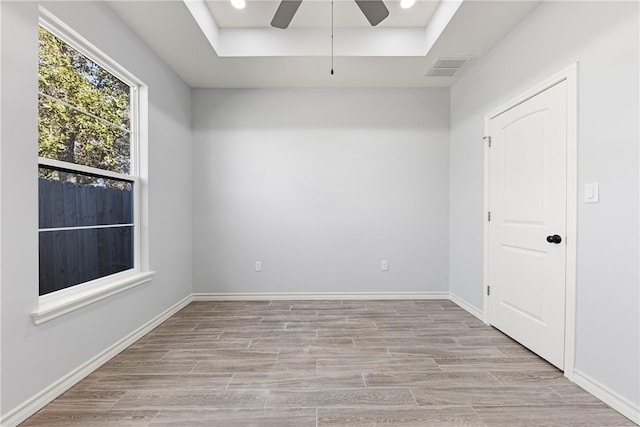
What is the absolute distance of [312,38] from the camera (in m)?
3.14

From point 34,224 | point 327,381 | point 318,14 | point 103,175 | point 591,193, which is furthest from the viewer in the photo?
point 318,14

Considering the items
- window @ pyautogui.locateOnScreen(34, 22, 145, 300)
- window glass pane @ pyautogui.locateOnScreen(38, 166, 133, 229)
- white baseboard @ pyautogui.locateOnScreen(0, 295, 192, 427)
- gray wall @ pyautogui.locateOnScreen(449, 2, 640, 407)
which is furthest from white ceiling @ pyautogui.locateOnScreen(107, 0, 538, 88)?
white baseboard @ pyautogui.locateOnScreen(0, 295, 192, 427)

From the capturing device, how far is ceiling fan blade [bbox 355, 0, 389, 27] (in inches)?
79.4

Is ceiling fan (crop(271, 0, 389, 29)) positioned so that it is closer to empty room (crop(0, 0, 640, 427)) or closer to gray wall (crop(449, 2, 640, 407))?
empty room (crop(0, 0, 640, 427))

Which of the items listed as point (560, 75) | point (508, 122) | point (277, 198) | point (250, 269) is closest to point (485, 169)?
point (508, 122)

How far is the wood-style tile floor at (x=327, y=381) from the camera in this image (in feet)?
5.66

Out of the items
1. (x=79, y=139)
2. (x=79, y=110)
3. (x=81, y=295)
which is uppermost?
(x=79, y=110)

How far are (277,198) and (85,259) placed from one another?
2123 millimetres

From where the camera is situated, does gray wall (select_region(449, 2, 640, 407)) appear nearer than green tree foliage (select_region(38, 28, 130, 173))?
Yes

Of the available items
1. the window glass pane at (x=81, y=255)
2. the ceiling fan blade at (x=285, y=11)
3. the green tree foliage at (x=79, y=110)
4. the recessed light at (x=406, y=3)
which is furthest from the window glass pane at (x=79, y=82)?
the recessed light at (x=406, y=3)

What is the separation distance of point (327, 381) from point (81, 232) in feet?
6.68

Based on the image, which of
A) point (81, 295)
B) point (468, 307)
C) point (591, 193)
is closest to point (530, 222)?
point (591, 193)

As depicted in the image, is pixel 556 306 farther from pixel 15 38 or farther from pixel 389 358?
pixel 15 38

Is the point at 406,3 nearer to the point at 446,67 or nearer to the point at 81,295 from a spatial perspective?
the point at 446,67
